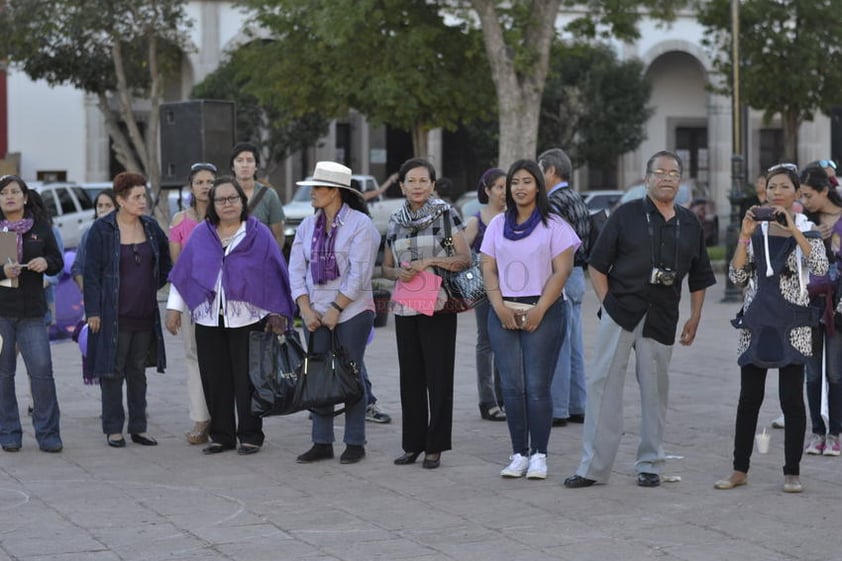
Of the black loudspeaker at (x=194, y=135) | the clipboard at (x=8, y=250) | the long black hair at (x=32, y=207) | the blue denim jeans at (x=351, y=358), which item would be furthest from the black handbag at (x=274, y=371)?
the black loudspeaker at (x=194, y=135)

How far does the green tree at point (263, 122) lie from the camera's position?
40.2 metres

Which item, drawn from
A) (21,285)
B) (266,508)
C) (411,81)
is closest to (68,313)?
(21,285)

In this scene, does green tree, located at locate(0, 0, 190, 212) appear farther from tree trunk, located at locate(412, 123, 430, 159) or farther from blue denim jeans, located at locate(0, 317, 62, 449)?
blue denim jeans, located at locate(0, 317, 62, 449)

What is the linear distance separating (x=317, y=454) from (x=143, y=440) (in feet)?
4.45

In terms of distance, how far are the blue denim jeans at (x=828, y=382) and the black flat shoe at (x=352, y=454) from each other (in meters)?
2.82

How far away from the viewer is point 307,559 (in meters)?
6.80

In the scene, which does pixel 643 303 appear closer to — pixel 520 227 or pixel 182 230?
pixel 520 227

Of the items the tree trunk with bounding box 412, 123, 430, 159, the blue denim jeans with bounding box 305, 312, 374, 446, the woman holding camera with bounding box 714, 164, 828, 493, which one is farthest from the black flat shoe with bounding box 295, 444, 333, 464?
the tree trunk with bounding box 412, 123, 430, 159

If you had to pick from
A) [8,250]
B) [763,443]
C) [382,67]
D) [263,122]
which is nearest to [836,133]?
[763,443]

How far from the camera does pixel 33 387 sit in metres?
9.77

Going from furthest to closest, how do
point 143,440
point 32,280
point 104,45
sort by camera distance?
point 104,45 < point 143,440 < point 32,280

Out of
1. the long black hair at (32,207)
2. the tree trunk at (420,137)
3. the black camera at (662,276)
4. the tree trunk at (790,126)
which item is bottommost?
the black camera at (662,276)

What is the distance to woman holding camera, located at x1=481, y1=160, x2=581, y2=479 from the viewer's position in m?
8.66

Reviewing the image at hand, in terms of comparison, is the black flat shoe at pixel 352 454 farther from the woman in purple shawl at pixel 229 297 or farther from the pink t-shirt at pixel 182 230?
the pink t-shirt at pixel 182 230
